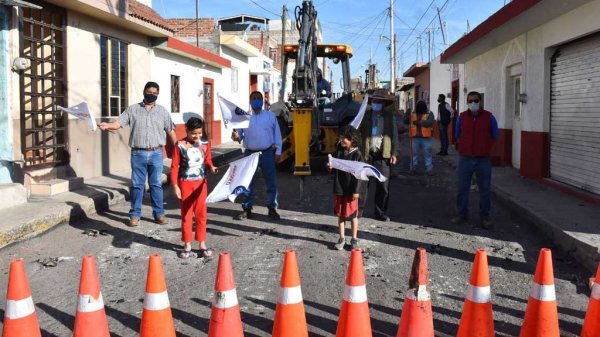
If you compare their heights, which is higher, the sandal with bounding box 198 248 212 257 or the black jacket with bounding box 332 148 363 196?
the black jacket with bounding box 332 148 363 196

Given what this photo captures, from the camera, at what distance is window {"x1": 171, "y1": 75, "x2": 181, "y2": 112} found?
17.1 m

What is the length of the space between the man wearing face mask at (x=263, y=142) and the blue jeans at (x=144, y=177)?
114cm

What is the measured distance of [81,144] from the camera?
35.5ft

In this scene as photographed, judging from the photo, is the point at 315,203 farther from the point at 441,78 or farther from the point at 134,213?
the point at 441,78

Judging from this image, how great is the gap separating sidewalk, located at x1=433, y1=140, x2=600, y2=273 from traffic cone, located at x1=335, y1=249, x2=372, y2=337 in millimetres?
3180

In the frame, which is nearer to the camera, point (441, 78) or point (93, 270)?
point (93, 270)

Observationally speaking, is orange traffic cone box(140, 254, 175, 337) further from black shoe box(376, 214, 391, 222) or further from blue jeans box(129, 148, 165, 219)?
black shoe box(376, 214, 391, 222)

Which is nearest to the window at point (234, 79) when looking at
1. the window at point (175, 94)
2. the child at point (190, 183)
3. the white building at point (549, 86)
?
the window at point (175, 94)

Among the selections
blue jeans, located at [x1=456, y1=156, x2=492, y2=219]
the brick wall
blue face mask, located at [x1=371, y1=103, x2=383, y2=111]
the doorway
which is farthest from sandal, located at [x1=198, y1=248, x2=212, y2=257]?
the brick wall

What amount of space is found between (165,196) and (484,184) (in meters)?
5.64

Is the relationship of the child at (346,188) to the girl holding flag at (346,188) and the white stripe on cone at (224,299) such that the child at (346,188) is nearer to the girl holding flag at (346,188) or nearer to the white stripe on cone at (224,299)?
the girl holding flag at (346,188)

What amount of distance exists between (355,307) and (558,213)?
5.28m

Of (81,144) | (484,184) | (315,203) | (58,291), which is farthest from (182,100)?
(58,291)

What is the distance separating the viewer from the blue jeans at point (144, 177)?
7.79 meters
